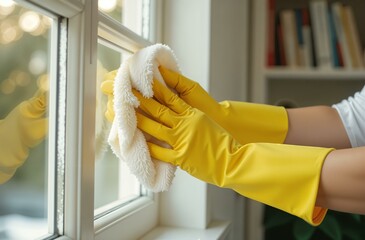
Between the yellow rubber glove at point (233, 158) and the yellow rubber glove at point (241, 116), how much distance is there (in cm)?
8

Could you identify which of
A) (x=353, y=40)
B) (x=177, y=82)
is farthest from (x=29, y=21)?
(x=353, y=40)

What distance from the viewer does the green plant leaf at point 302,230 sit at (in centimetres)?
138

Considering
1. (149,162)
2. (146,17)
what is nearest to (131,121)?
(149,162)

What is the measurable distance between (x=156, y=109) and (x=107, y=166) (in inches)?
13.7

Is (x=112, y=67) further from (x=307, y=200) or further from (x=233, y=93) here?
(x=233, y=93)

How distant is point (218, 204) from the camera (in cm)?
127

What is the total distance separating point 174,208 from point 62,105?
0.56 metres

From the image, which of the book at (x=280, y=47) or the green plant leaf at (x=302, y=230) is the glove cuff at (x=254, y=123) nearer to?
the green plant leaf at (x=302, y=230)

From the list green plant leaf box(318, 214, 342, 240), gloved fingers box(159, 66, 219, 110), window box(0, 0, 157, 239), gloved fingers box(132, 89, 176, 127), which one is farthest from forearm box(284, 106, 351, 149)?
green plant leaf box(318, 214, 342, 240)

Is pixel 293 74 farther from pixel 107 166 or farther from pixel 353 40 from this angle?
pixel 107 166

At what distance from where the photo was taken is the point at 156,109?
2.14ft

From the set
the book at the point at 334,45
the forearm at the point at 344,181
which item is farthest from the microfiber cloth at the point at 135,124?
the book at the point at 334,45

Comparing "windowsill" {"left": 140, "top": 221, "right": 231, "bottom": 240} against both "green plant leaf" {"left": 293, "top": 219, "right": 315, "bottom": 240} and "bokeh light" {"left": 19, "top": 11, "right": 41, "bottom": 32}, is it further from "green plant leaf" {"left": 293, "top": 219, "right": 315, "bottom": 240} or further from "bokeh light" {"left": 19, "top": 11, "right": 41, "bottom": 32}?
"bokeh light" {"left": 19, "top": 11, "right": 41, "bottom": 32}

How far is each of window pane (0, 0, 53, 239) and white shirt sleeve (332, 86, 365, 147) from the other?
0.58 metres
